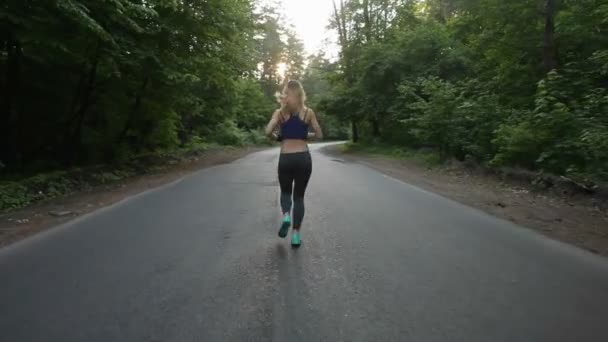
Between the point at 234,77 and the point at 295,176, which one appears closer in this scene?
the point at 295,176

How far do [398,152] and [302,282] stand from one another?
18.9 m

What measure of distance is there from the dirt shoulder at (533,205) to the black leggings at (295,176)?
3477mm

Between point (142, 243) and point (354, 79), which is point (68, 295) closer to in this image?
point (142, 243)

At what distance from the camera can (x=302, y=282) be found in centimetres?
405

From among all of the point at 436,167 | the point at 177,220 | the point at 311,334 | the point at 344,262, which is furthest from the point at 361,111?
the point at 311,334

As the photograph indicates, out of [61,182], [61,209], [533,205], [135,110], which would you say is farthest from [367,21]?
[61,209]

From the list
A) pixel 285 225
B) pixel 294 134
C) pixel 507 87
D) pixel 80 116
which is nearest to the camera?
pixel 294 134

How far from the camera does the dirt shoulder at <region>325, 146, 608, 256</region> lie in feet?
19.6

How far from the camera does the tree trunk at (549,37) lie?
42.0 ft

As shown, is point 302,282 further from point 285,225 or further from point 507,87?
point 507,87

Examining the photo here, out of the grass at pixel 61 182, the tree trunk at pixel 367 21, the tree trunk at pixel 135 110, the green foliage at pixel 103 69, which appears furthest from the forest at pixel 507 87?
the grass at pixel 61 182

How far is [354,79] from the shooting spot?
99.1 ft

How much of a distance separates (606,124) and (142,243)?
30.5 ft

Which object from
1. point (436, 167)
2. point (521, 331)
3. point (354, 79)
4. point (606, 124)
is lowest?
point (436, 167)
